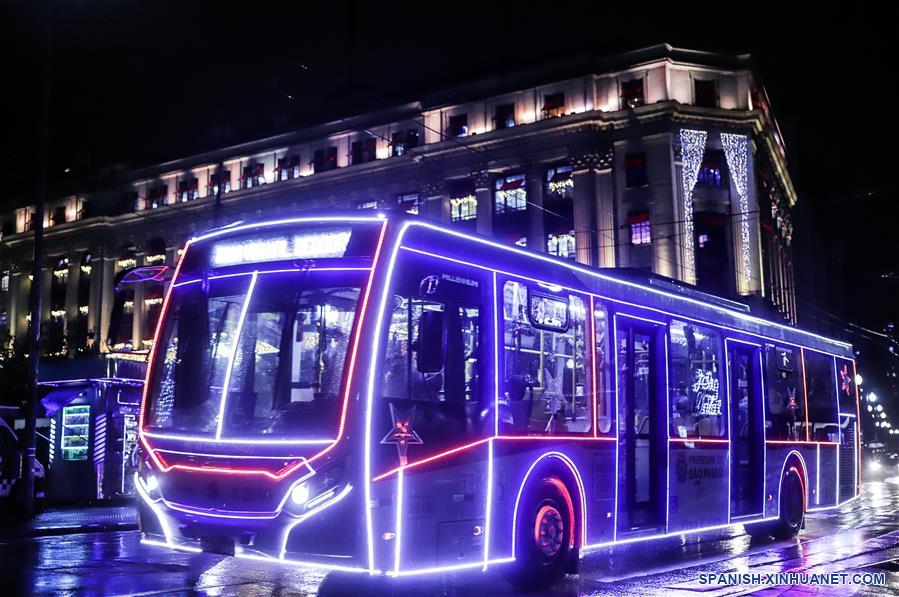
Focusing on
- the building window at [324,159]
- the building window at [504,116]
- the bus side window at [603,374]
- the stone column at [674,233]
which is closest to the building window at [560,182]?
the building window at [504,116]

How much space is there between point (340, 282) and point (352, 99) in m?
62.6

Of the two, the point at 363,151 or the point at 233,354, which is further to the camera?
the point at 363,151

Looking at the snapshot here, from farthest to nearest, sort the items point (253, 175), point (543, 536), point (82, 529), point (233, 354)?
point (253, 175) → point (82, 529) → point (543, 536) → point (233, 354)

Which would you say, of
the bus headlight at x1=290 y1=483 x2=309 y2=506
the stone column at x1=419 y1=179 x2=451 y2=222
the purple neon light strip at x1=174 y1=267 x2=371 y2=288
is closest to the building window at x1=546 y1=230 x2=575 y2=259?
the stone column at x1=419 y1=179 x2=451 y2=222

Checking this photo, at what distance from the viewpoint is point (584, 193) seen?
56094 mm

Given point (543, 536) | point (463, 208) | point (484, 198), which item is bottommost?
point (543, 536)

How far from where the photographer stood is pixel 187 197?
76.8m

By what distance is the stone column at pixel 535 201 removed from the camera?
188ft

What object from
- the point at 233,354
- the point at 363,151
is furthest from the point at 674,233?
the point at 233,354

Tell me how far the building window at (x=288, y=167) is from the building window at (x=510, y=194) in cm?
1785

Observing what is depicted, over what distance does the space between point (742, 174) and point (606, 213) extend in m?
8.31

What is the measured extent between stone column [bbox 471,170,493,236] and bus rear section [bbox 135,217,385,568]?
51.7m

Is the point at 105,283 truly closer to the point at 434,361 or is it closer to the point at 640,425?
the point at 640,425

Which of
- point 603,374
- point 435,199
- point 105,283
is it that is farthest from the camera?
point 105,283
